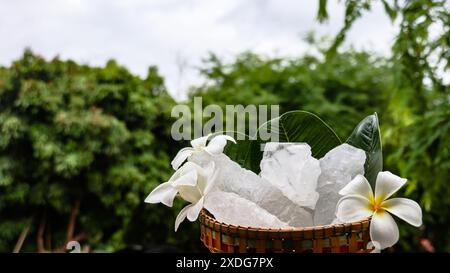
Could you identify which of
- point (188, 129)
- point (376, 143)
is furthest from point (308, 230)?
point (188, 129)

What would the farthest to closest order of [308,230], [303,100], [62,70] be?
[303,100] < [62,70] < [308,230]

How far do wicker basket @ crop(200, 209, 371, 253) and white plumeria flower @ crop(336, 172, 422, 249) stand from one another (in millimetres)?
13

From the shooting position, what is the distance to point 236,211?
58cm

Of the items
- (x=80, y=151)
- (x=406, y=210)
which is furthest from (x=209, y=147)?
(x=80, y=151)

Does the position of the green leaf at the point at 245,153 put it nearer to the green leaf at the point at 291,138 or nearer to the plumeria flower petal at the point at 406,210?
the green leaf at the point at 291,138

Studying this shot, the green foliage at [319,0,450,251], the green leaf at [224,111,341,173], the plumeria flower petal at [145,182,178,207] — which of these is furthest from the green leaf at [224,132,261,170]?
the green foliage at [319,0,450,251]

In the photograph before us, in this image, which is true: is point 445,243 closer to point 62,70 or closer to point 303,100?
point 303,100

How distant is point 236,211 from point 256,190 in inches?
1.9

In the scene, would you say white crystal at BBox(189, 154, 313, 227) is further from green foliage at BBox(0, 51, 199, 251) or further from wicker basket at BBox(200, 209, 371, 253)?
green foliage at BBox(0, 51, 199, 251)

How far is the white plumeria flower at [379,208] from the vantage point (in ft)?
1.73

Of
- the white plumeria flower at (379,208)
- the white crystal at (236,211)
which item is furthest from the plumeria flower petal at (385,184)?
the white crystal at (236,211)

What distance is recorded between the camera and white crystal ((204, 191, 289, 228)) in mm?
574
